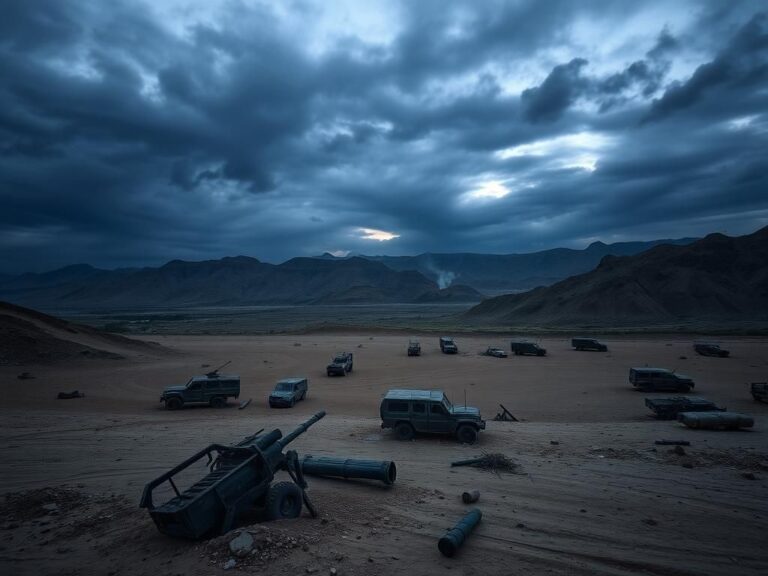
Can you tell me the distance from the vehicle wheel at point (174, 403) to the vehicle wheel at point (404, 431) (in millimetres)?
12757

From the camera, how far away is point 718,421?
15961mm

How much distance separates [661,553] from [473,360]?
32.1 metres

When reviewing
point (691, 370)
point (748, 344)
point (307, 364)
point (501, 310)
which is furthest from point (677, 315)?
point (307, 364)

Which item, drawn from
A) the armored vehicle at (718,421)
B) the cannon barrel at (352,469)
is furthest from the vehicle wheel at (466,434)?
the armored vehicle at (718,421)

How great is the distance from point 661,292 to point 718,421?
326 feet

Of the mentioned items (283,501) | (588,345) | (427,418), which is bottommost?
(588,345)

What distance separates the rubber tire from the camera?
50.7 feet

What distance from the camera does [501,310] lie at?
114 m

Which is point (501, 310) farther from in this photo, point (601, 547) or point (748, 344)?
point (601, 547)

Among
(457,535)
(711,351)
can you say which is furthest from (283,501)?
(711,351)

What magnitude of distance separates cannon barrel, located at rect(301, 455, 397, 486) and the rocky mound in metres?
34.0

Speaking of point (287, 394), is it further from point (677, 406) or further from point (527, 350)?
point (527, 350)

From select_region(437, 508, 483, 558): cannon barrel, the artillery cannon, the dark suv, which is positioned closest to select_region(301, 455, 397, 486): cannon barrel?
the artillery cannon

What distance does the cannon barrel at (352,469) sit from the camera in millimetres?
10297
